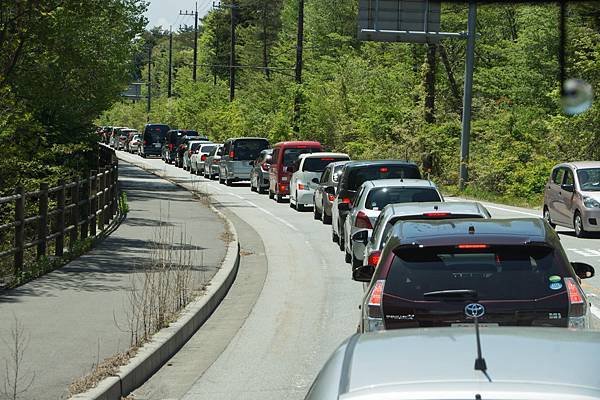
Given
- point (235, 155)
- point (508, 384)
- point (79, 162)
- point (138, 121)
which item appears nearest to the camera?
point (508, 384)

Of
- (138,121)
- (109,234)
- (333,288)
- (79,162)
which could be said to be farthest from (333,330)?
(138,121)

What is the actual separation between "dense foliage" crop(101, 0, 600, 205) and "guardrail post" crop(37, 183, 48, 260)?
939 cm

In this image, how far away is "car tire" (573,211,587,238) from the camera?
25969 mm

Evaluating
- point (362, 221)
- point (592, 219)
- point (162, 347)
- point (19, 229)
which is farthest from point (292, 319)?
point (592, 219)

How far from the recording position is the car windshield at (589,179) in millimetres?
A: 26406

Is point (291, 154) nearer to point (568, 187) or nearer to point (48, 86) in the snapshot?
point (48, 86)

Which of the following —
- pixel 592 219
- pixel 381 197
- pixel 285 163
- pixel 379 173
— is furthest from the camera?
pixel 285 163

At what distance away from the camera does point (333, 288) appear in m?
18.0

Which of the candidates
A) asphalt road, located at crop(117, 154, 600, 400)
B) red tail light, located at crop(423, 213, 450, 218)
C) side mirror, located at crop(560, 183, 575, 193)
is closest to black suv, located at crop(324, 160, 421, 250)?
Answer: asphalt road, located at crop(117, 154, 600, 400)

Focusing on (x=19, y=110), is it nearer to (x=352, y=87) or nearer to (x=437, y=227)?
(x=437, y=227)

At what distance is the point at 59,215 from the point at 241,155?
32457 millimetres

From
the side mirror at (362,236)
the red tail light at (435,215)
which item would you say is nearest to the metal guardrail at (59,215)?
the side mirror at (362,236)

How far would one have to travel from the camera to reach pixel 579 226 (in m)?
26.1

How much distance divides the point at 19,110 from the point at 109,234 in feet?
16.9
